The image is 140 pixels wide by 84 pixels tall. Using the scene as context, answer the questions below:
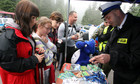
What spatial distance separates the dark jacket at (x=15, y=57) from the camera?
89cm

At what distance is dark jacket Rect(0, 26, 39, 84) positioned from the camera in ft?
2.93

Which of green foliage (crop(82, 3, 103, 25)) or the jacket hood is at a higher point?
green foliage (crop(82, 3, 103, 25))

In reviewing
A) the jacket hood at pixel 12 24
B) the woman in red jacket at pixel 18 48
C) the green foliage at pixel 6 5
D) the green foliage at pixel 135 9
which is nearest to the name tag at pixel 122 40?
the green foliage at pixel 135 9

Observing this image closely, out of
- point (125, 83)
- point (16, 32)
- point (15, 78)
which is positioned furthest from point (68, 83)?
point (16, 32)

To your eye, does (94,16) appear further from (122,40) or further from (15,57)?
(15,57)

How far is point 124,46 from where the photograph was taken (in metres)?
1.04

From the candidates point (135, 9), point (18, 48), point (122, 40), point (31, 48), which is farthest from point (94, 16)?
point (18, 48)

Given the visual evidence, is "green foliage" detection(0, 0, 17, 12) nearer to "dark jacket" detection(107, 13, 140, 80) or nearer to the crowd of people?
the crowd of people

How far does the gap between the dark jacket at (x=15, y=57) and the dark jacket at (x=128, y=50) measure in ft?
3.42

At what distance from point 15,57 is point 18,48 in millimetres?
111

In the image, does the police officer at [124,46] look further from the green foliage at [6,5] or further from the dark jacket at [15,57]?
the green foliage at [6,5]

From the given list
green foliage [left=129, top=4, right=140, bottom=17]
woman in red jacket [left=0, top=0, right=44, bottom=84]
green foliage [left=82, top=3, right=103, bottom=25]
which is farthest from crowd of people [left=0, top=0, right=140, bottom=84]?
green foliage [left=82, top=3, right=103, bottom=25]

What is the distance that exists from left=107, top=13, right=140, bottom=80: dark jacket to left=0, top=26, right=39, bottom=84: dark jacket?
1.04 m

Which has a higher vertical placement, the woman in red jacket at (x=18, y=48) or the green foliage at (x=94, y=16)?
the green foliage at (x=94, y=16)
